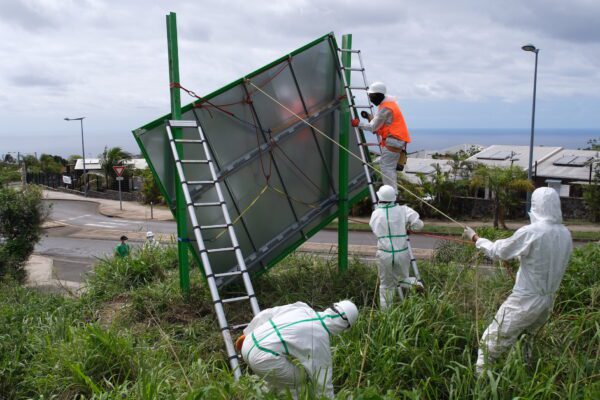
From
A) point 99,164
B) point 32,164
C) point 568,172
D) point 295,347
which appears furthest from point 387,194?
point 32,164

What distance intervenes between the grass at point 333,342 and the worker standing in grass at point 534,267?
9.0 inches

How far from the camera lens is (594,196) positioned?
26.0 meters

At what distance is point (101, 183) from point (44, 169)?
40.1 feet

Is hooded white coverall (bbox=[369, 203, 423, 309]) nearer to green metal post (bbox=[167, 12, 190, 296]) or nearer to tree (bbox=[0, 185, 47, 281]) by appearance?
green metal post (bbox=[167, 12, 190, 296])

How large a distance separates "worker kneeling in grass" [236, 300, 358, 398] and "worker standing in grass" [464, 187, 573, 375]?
64.3 inches

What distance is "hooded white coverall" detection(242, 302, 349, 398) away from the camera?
4.40 m

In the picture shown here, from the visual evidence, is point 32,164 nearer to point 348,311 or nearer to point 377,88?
point 377,88

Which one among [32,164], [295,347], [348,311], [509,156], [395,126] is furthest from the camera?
[32,164]

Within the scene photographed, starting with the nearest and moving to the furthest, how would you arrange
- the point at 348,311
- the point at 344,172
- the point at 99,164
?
1. the point at 348,311
2. the point at 344,172
3. the point at 99,164

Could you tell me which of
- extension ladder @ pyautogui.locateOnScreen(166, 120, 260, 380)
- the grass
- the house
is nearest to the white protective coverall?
the grass

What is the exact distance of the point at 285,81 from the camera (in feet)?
29.8

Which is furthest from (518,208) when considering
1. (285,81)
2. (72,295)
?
(72,295)

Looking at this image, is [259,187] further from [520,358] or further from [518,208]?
[518,208]

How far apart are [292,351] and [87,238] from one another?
25365 mm
